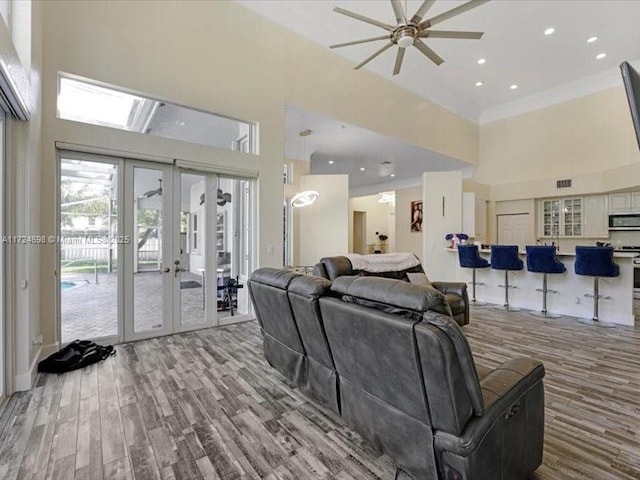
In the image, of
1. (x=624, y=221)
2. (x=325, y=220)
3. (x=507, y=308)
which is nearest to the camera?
(x=507, y=308)

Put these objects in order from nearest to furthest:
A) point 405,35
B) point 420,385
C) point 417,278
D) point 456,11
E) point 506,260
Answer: point 420,385
point 456,11
point 405,35
point 417,278
point 506,260

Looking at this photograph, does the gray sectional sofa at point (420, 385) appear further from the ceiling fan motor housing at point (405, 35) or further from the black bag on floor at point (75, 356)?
the ceiling fan motor housing at point (405, 35)

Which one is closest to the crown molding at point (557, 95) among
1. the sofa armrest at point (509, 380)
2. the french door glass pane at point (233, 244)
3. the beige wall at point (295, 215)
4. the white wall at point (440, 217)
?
the white wall at point (440, 217)

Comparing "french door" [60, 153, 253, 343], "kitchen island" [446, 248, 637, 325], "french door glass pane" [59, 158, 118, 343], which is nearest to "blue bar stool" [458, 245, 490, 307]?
"kitchen island" [446, 248, 637, 325]

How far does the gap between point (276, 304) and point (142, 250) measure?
2.49 metres

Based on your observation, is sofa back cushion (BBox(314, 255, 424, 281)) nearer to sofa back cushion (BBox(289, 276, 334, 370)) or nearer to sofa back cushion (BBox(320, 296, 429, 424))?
sofa back cushion (BBox(289, 276, 334, 370))

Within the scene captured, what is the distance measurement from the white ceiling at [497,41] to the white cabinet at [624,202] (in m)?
2.69

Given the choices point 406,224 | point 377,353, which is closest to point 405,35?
point 377,353

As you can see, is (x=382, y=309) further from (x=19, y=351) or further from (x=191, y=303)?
(x=191, y=303)

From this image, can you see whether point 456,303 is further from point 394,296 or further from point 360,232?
point 360,232

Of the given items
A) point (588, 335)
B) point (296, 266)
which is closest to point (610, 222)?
point (588, 335)

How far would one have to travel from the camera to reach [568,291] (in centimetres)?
520

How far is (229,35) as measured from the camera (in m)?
4.53

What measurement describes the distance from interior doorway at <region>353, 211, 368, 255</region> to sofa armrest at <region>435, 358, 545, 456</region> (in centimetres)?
1294
